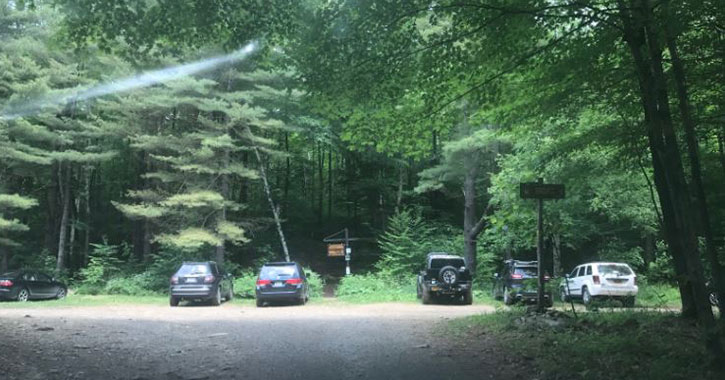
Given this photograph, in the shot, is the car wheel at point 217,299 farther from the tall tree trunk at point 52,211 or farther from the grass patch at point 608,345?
the tall tree trunk at point 52,211

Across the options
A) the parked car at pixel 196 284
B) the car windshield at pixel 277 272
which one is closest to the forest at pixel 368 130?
the parked car at pixel 196 284

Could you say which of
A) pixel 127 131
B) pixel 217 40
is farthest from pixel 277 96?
pixel 217 40

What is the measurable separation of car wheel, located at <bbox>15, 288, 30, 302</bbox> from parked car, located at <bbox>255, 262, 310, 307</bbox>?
10240mm

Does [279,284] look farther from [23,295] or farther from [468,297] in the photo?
[23,295]

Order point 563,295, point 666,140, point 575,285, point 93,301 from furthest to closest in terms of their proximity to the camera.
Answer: point 93,301, point 575,285, point 563,295, point 666,140

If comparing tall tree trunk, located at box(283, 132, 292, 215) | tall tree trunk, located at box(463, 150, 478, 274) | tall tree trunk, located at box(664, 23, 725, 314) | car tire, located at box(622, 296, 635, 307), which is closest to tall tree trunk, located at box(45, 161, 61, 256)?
tall tree trunk, located at box(283, 132, 292, 215)

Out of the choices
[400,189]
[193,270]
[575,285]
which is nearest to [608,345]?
[575,285]

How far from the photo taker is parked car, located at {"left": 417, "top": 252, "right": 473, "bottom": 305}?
760 inches

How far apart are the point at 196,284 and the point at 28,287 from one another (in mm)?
8305

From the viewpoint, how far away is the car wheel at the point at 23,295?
22016 mm

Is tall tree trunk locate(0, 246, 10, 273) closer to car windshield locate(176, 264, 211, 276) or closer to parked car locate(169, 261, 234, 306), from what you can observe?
parked car locate(169, 261, 234, 306)

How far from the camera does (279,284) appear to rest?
19.2 meters

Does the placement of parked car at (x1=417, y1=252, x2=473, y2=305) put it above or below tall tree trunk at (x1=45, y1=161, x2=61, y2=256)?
below

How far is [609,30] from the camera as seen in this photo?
802cm
